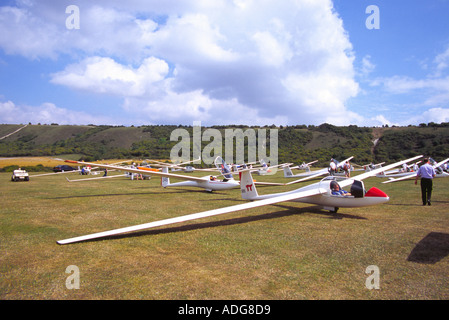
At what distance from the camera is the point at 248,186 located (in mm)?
10039

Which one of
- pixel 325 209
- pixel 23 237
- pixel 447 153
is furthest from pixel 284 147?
pixel 23 237

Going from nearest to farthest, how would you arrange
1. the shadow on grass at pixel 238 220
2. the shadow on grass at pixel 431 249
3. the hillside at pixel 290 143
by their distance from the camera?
the shadow on grass at pixel 431 249, the shadow on grass at pixel 238 220, the hillside at pixel 290 143

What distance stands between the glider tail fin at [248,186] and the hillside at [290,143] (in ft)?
142

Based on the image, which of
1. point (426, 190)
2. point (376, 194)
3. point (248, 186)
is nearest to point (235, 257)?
point (376, 194)

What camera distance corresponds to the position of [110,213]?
8523 mm

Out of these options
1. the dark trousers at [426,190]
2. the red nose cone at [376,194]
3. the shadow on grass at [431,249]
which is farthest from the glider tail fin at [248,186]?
the dark trousers at [426,190]

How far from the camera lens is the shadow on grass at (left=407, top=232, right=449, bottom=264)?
176 inches

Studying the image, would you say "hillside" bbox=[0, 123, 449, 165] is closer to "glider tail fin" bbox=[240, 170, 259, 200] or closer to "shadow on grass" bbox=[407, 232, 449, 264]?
"glider tail fin" bbox=[240, 170, 259, 200]

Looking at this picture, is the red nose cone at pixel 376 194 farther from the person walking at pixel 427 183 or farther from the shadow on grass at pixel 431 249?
the person walking at pixel 427 183

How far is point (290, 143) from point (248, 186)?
64.8m

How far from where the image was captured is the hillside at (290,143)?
51.9 meters

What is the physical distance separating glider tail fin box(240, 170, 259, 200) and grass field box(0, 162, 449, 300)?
2020mm
